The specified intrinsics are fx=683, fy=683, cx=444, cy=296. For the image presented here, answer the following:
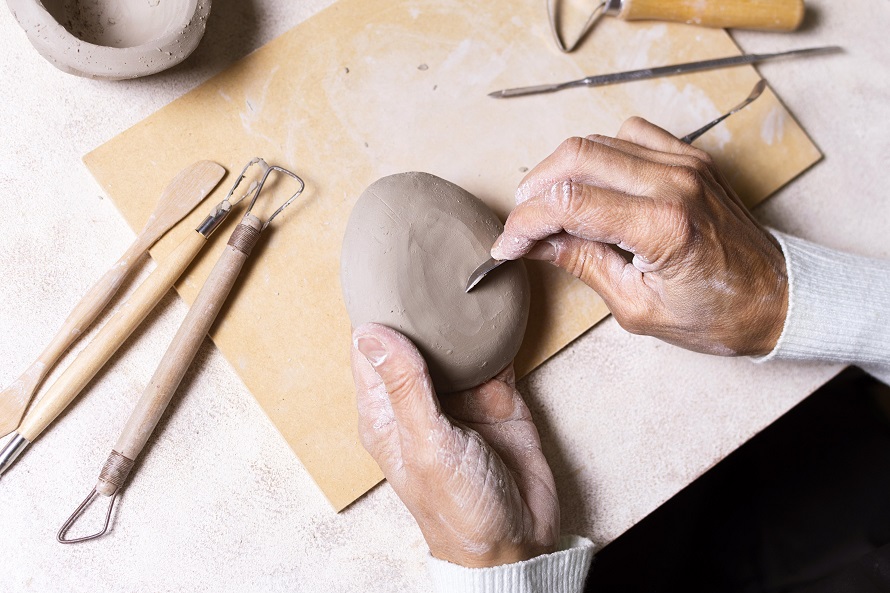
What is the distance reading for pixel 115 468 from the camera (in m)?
1.18

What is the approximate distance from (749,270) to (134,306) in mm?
1064

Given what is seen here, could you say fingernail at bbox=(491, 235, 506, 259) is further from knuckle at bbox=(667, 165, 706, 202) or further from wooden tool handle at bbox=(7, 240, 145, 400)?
wooden tool handle at bbox=(7, 240, 145, 400)

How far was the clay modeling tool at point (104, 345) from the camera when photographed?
1188 millimetres

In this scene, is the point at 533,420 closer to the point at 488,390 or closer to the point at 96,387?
the point at 488,390

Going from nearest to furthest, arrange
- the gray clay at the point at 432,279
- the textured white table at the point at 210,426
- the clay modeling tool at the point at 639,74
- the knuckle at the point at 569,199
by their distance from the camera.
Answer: the knuckle at the point at 569,199, the gray clay at the point at 432,279, the textured white table at the point at 210,426, the clay modeling tool at the point at 639,74

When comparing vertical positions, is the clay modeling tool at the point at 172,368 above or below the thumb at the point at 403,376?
above

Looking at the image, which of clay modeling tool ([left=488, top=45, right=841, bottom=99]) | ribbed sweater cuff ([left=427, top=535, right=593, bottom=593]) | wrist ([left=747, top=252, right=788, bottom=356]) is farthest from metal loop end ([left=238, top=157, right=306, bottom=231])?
wrist ([left=747, top=252, right=788, bottom=356])

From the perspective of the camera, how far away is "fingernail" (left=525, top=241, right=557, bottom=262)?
116 centimetres

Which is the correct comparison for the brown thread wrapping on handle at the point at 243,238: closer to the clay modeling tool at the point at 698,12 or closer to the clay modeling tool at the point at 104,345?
the clay modeling tool at the point at 104,345

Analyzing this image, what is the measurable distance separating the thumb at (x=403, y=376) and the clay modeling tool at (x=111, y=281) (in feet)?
1.45

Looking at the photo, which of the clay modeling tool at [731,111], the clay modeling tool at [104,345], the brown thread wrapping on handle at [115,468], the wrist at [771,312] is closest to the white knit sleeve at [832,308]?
the wrist at [771,312]

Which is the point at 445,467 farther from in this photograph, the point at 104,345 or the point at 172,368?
the point at 104,345

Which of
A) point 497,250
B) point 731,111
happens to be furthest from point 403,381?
point 731,111

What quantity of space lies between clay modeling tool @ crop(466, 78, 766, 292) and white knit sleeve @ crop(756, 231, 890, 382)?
0.82 ft
